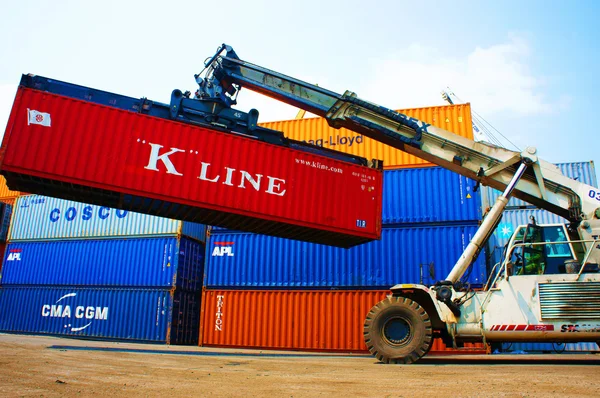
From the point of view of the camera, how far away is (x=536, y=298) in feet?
28.2

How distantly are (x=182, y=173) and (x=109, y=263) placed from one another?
9.52 metres

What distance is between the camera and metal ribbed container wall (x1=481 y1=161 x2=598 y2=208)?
1458cm

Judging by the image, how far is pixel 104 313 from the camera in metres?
17.4

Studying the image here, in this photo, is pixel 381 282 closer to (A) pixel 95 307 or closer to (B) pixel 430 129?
(B) pixel 430 129

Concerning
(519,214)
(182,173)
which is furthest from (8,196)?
(519,214)

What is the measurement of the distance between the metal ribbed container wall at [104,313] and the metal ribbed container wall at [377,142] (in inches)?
311

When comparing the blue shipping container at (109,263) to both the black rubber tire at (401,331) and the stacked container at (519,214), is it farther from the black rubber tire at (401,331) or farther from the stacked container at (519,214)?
the stacked container at (519,214)

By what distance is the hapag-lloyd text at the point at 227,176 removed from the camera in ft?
34.7

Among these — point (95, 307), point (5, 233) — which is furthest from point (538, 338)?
point (5, 233)

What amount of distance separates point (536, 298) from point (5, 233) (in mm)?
24076

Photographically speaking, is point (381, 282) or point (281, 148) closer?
point (281, 148)

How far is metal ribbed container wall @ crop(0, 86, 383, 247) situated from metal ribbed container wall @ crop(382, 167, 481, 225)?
284 centimetres

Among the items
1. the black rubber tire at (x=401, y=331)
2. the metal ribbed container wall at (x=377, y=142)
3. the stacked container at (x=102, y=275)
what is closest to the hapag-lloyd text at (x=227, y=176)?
the black rubber tire at (x=401, y=331)

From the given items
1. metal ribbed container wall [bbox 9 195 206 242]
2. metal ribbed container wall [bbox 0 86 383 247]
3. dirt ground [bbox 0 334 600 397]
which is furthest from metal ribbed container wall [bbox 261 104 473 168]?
dirt ground [bbox 0 334 600 397]
